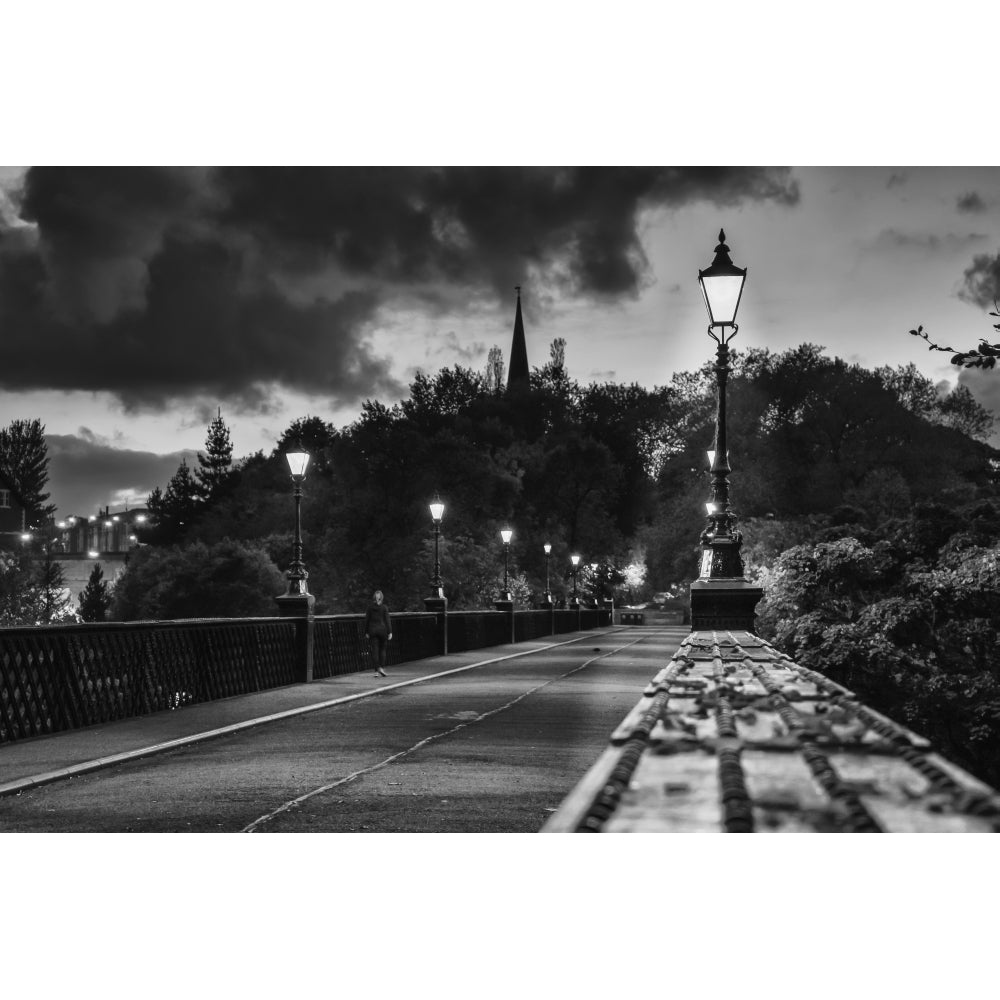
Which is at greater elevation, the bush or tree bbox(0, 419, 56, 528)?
tree bbox(0, 419, 56, 528)

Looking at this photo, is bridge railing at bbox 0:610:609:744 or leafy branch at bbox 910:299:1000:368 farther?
bridge railing at bbox 0:610:609:744

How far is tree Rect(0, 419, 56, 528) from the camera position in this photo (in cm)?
6938

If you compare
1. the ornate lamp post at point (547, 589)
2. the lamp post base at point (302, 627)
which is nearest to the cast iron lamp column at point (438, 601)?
the lamp post base at point (302, 627)

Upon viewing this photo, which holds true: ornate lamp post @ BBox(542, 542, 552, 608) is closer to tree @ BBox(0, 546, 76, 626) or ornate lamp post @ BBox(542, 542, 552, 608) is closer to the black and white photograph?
the black and white photograph

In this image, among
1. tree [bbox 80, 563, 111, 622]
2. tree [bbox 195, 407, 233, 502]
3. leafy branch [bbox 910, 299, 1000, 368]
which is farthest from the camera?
tree [bbox 195, 407, 233, 502]

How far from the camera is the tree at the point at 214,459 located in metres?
103

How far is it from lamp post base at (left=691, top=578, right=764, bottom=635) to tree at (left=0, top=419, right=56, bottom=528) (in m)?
62.0

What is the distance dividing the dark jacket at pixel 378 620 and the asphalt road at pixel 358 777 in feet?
17.5

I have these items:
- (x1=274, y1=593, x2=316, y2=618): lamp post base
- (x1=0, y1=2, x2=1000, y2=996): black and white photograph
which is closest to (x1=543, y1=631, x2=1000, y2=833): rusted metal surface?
(x1=0, y1=2, x2=1000, y2=996): black and white photograph

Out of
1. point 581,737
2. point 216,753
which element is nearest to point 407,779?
point 216,753

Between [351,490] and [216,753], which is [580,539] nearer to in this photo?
[351,490]

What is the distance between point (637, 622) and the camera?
2857 inches
